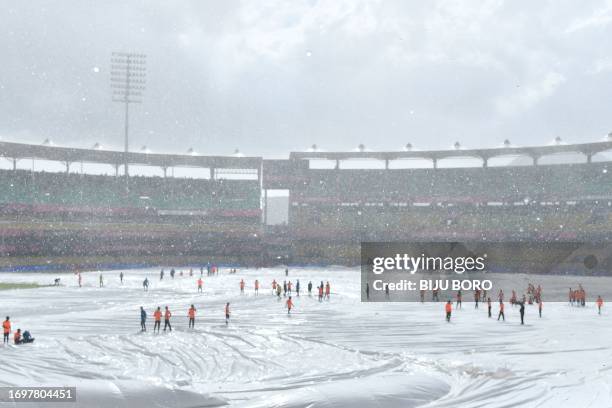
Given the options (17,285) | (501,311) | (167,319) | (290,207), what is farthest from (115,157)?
(501,311)

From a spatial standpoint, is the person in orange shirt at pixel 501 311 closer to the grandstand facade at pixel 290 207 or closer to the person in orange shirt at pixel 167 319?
the person in orange shirt at pixel 167 319

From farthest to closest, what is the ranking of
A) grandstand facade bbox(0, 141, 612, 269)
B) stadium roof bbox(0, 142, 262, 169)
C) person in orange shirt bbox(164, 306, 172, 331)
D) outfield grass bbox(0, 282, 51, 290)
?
stadium roof bbox(0, 142, 262, 169), grandstand facade bbox(0, 141, 612, 269), outfield grass bbox(0, 282, 51, 290), person in orange shirt bbox(164, 306, 172, 331)

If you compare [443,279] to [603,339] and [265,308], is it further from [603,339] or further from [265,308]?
[603,339]

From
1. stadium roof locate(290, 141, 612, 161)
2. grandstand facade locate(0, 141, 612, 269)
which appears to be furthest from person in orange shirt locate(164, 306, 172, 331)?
stadium roof locate(290, 141, 612, 161)

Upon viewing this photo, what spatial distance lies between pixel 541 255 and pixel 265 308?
1503 inches

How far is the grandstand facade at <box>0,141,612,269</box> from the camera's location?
61.8 metres

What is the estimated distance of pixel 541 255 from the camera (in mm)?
53844

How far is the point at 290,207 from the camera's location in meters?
76.8

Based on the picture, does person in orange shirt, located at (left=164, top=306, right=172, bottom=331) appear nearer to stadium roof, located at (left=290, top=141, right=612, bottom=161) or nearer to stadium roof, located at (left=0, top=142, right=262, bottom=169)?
stadium roof, located at (left=0, top=142, right=262, bottom=169)

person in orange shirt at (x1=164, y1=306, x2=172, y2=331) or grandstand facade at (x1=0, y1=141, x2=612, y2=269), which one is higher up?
grandstand facade at (x1=0, y1=141, x2=612, y2=269)

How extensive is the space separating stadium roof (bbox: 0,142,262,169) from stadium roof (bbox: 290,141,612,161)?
9053 millimetres

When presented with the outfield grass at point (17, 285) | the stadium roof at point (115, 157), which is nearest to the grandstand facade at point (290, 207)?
the stadium roof at point (115, 157)

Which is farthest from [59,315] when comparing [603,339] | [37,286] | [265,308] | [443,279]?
[443,279]

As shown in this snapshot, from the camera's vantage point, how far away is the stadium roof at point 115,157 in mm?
65812
